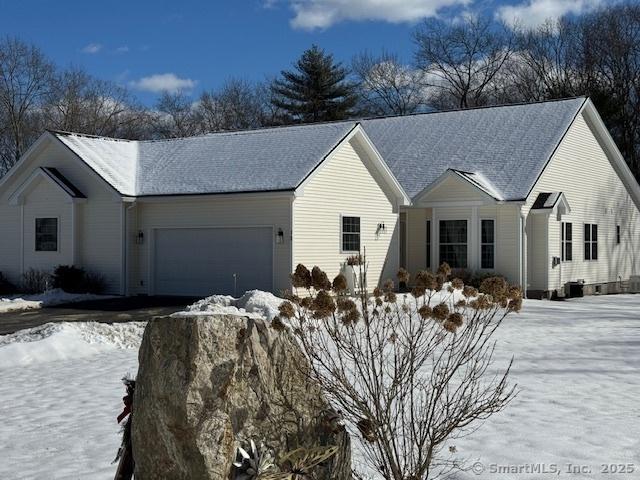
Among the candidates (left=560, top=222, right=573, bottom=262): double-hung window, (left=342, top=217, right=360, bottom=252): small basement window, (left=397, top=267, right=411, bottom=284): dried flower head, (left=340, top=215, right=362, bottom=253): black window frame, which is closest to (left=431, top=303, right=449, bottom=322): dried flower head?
(left=397, top=267, right=411, bottom=284): dried flower head

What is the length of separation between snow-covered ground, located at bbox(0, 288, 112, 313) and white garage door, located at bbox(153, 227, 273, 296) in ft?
6.29

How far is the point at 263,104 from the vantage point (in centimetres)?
5828

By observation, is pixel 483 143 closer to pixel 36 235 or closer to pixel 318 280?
pixel 36 235

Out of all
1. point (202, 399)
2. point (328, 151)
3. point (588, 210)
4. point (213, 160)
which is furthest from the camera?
point (588, 210)

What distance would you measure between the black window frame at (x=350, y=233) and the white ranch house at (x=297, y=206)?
0.04 meters

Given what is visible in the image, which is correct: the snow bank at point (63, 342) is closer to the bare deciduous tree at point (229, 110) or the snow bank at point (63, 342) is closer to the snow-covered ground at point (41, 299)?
the snow-covered ground at point (41, 299)

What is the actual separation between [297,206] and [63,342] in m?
9.08

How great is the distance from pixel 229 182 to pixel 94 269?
4.86 metres

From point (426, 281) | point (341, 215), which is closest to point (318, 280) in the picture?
point (426, 281)

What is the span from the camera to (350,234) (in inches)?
868

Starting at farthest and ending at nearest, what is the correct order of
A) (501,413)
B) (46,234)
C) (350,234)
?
(46,234) → (350,234) → (501,413)

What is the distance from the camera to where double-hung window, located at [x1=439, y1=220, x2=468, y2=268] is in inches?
923

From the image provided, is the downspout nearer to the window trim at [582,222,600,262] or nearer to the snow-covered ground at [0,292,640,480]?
the window trim at [582,222,600,262]

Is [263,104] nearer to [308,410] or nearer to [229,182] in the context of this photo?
[229,182]
